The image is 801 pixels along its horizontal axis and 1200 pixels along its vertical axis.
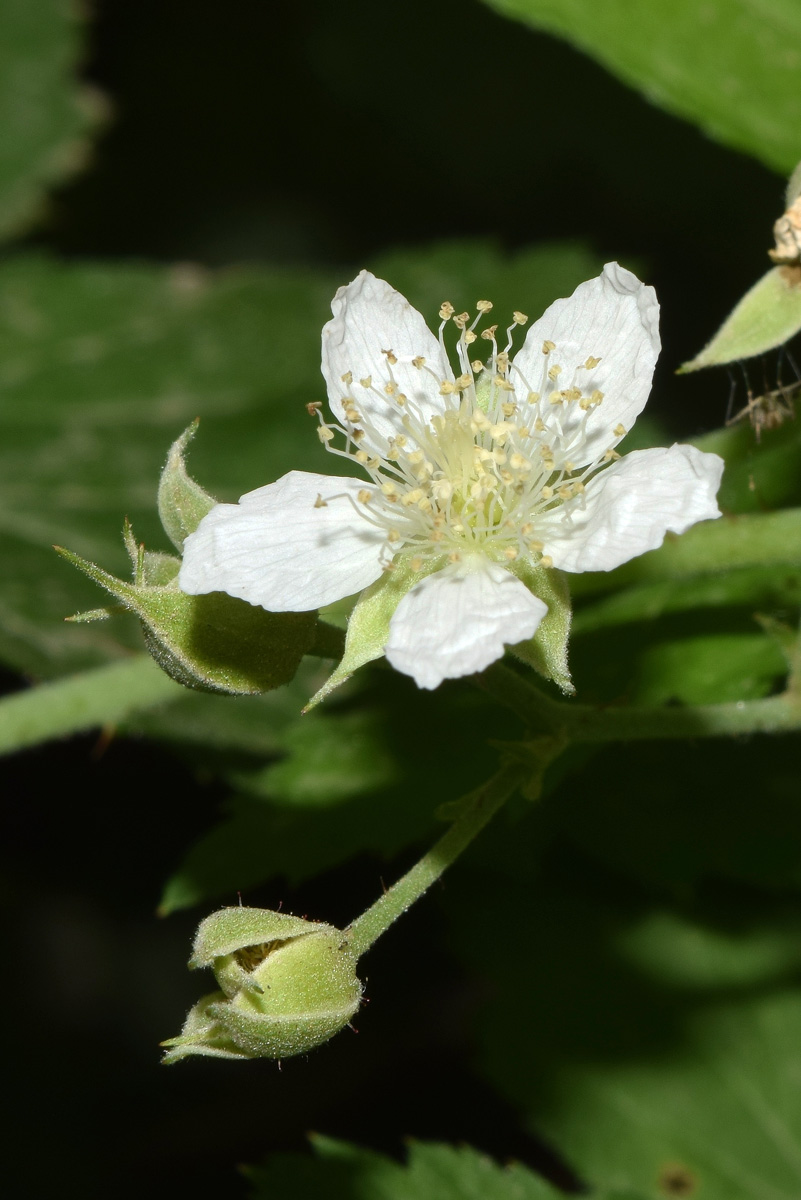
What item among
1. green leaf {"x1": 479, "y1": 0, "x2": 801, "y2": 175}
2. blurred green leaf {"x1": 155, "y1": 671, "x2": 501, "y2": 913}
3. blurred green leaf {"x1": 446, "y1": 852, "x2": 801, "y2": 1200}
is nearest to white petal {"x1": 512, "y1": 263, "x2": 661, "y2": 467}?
blurred green leaf {"x1": 155, "y1": 671, "x2": 501, "y2": 913}

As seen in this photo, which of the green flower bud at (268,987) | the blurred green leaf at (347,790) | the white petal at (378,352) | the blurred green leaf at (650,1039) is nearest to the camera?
the green flower bud at (268,987)

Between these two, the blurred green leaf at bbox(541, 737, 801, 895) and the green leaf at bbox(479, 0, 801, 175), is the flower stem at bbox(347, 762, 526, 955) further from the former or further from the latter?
the green leaf at bbox(479, 0, 801, 175)

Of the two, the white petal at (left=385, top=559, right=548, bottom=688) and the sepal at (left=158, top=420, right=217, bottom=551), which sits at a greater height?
the sepal at (left=158, top=420, right=217, bottom=551)

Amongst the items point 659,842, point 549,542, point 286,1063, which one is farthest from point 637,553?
point 286,1063

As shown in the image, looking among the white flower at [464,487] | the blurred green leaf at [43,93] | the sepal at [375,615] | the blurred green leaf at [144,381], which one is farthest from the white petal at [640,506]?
the blurred green leaf at [43,93]

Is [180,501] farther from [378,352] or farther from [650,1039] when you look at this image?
[650,1039]

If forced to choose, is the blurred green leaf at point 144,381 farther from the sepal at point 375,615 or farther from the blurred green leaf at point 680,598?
the sepal at point 375,615
